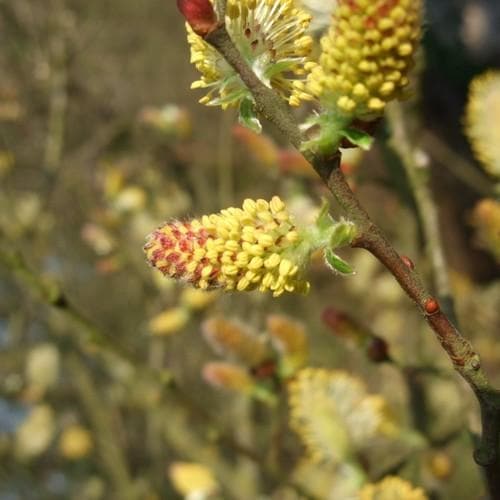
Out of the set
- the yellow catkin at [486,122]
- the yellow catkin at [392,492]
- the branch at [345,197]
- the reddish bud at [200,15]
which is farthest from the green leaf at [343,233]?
the yellow catkin at [486,122]

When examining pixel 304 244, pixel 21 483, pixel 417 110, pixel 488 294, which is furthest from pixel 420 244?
pixel 21 483

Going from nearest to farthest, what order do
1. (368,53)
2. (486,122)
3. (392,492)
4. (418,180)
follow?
(368,53), (392,492), (486,122), (418,180)

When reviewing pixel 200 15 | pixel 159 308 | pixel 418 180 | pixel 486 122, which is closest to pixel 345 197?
pixel 200 15

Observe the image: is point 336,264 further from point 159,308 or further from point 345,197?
point 159,308

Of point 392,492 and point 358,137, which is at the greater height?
point 358,137

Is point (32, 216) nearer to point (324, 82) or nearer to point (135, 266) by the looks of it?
point (135, 266)

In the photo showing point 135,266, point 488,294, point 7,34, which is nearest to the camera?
point 135,266

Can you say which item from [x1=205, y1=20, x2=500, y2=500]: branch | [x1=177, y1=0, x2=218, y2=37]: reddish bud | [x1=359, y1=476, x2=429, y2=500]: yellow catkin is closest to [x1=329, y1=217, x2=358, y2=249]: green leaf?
[x1=205, y1=20, x2=500, y2=500]: branch
